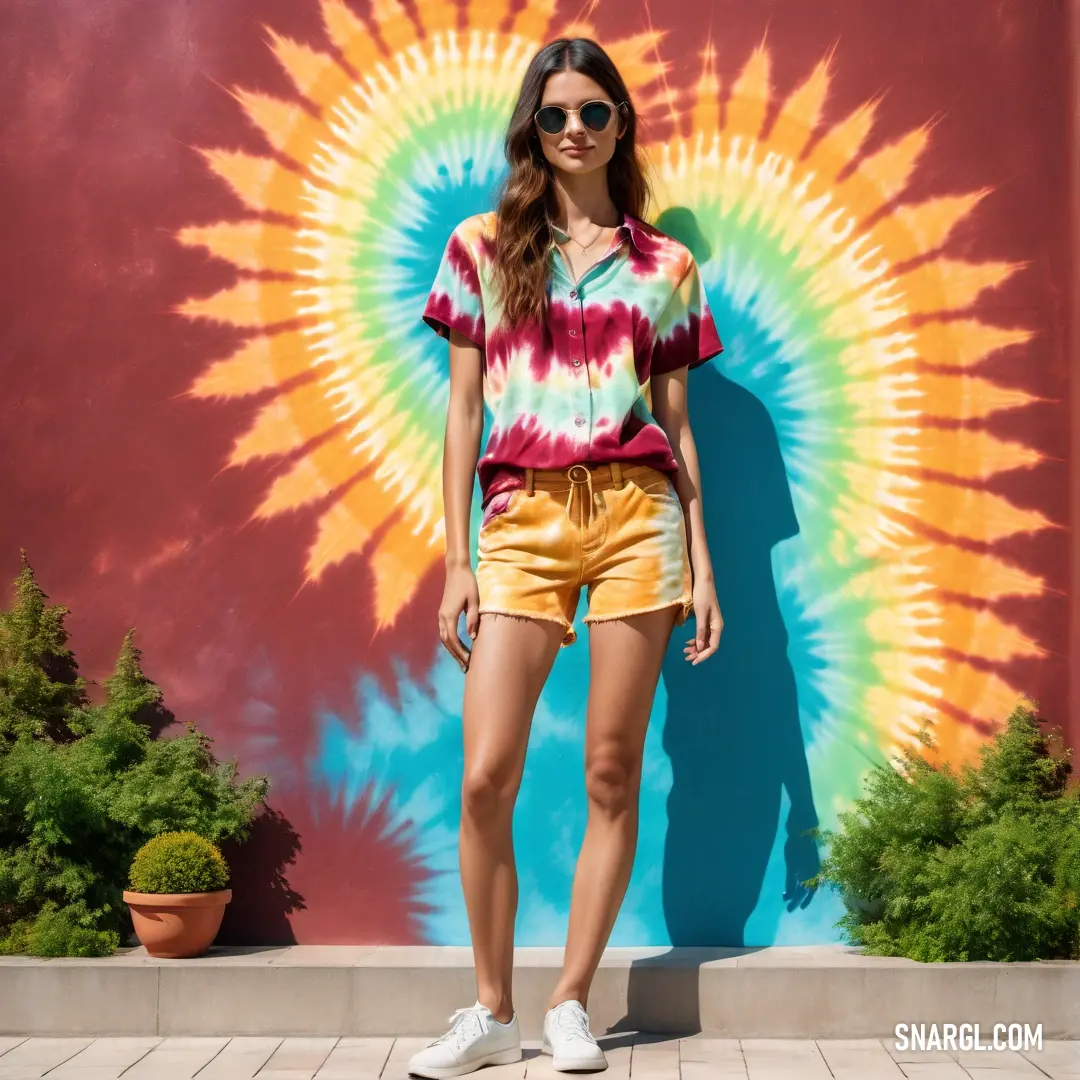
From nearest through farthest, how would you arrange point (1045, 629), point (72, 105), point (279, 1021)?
1. point (279, 1021)
2. point (1045, 629)
3. point (72, 105)

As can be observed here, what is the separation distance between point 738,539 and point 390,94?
1.78 meters

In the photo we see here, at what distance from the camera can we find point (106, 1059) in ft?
11.1

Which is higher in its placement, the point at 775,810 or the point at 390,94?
the point at 390,94

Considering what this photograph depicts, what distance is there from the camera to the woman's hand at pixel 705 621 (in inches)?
142

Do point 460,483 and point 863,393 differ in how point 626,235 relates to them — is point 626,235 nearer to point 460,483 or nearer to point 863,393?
point 460,483

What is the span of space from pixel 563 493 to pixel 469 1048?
1.37m

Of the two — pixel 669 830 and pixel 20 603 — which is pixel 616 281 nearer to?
pixel 669 830

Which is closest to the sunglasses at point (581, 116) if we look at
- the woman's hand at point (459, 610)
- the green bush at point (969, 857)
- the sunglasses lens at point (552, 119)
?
the sunglasses lens at point (552, 119)

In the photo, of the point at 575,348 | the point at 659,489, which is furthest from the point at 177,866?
the point at 575,348

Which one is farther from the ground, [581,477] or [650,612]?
[581,477]

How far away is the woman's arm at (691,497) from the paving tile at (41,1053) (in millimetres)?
1864

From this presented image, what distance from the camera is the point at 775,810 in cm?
411

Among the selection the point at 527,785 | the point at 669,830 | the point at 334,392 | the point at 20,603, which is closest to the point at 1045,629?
the point at 669,830

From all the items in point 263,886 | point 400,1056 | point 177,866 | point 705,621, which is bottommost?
point 400,1056
